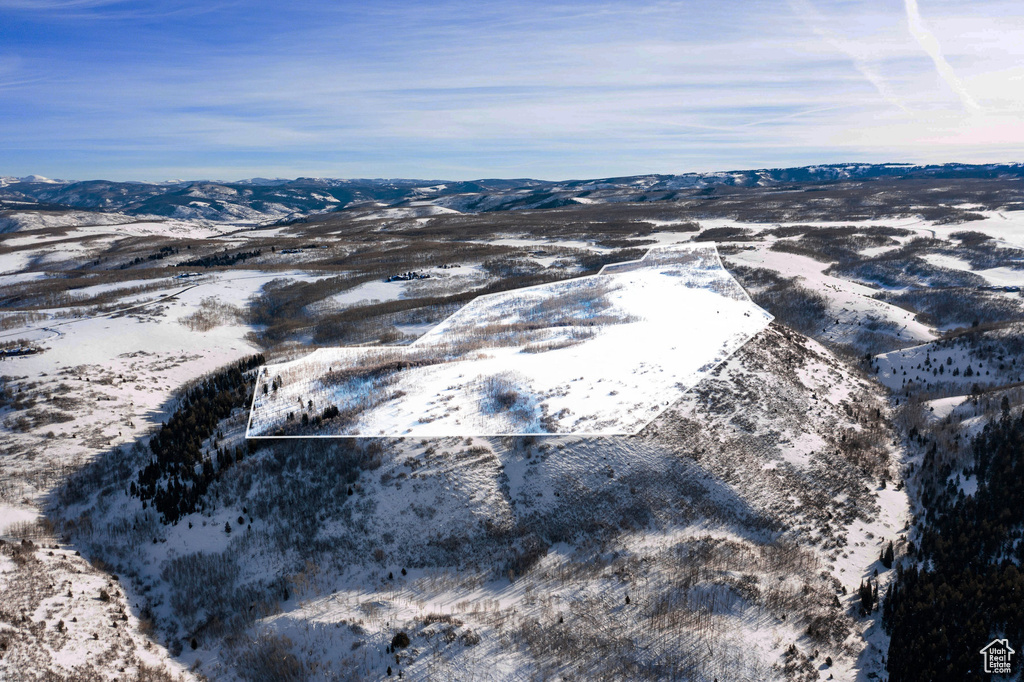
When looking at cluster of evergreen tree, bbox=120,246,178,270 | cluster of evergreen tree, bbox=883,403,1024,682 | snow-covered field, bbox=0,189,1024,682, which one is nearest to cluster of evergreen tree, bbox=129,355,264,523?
snow-covered field, bbox=0,189,1024,682

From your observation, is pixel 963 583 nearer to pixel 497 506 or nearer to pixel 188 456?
pixel 497 506

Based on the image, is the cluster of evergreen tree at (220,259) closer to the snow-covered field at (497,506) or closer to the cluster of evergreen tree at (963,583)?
the snow-covered field at (497,506)

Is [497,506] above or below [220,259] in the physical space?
below

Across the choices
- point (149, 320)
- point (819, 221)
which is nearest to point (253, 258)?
point (149, 320)

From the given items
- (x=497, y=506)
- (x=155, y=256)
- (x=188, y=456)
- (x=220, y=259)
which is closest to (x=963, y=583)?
(x=497, y=506)

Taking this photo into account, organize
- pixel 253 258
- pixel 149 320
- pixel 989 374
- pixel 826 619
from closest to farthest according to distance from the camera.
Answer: pixel 826 619 < pixel 989 374 < pixel 149 320 < pixel 253 258

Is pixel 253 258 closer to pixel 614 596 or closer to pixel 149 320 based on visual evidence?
pixel 149 320
